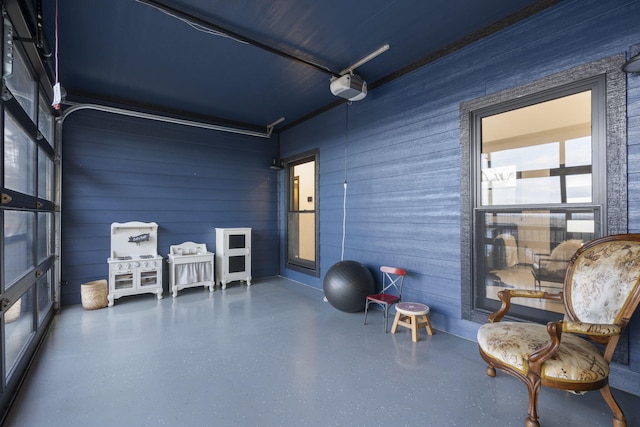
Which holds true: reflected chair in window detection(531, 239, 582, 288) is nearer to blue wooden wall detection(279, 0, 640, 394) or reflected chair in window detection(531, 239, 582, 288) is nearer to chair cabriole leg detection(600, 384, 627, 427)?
blue wooden wall detection(279, 0, 640, 394)

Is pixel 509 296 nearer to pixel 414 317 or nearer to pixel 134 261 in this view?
pixel 414 317

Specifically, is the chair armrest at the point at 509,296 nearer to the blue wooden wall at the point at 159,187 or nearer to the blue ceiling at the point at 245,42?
the blue ceiling at the point at 245,42

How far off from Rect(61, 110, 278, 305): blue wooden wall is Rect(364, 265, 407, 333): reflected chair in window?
2.79 m

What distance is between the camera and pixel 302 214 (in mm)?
5570

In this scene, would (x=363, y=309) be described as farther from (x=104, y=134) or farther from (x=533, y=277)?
(x=104, y=134)

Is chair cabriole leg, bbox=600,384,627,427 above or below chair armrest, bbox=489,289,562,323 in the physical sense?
below

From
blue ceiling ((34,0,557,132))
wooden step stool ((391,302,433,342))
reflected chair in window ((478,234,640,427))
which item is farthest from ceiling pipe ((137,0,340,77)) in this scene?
reflected chair in window ((478,234,640,427))

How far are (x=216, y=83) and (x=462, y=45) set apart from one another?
2975 millimetres

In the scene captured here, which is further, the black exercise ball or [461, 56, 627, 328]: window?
the black exercise ball

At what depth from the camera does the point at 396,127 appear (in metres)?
3.72

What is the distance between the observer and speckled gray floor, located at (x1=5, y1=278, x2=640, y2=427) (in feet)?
6.08

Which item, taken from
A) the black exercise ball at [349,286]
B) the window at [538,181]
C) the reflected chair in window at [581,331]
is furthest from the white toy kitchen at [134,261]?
the reflected chair in window at [581,331]

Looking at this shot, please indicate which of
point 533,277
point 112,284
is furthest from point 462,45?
point 112,284

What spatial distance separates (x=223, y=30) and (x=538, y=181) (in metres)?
3.16
